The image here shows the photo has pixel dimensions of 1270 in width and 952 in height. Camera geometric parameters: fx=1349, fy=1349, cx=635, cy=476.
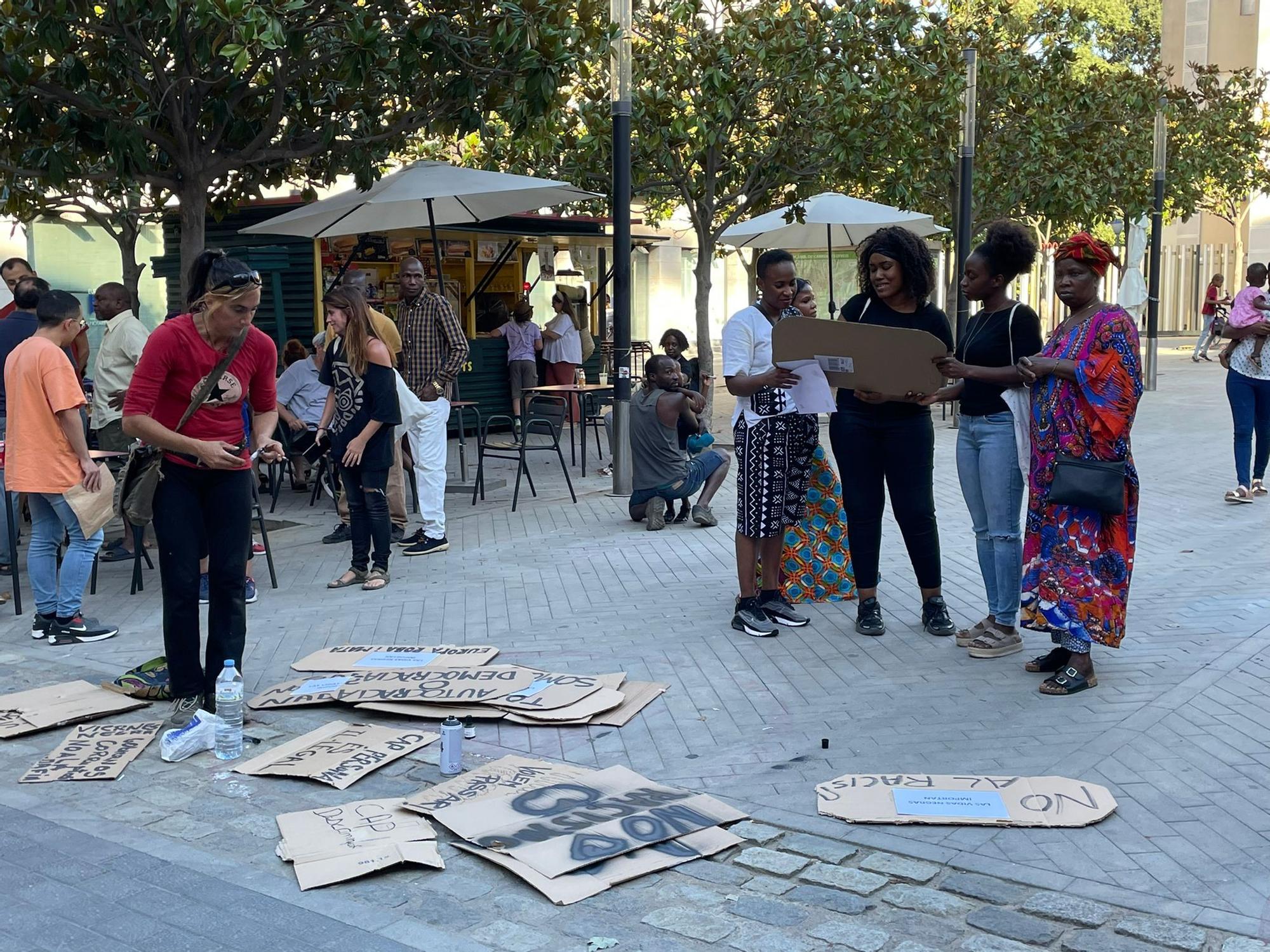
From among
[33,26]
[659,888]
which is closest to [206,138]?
[33,26]

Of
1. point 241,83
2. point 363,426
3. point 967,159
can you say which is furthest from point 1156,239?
point 363,426

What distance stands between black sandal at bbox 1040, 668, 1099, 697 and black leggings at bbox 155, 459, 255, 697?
337 cm

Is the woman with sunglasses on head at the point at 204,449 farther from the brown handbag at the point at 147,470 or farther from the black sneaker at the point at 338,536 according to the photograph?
the black sneaker at the point at 338,536

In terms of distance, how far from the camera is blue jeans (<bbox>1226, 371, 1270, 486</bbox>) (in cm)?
1040

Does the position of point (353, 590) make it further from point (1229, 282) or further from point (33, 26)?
point (1229, 282)

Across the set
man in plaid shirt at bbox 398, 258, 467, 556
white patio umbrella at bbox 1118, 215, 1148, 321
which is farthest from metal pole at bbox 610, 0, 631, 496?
white patio umbrella at bbox 1118, 215, 1148, 321

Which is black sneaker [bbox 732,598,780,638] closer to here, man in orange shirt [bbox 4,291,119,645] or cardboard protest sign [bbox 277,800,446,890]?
cardboard protest sign [bbox 277,800,446,890]

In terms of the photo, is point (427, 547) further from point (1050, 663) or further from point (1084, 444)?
point (1084, 444)

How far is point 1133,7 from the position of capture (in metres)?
61.9

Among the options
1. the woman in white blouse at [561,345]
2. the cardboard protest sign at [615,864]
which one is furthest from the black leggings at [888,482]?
the woman in white blouse at [561,345]

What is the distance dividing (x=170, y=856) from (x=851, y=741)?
2.49 metres

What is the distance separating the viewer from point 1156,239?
2192 cm

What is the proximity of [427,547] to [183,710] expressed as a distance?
3787mm

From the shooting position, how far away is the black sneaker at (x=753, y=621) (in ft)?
22.2
